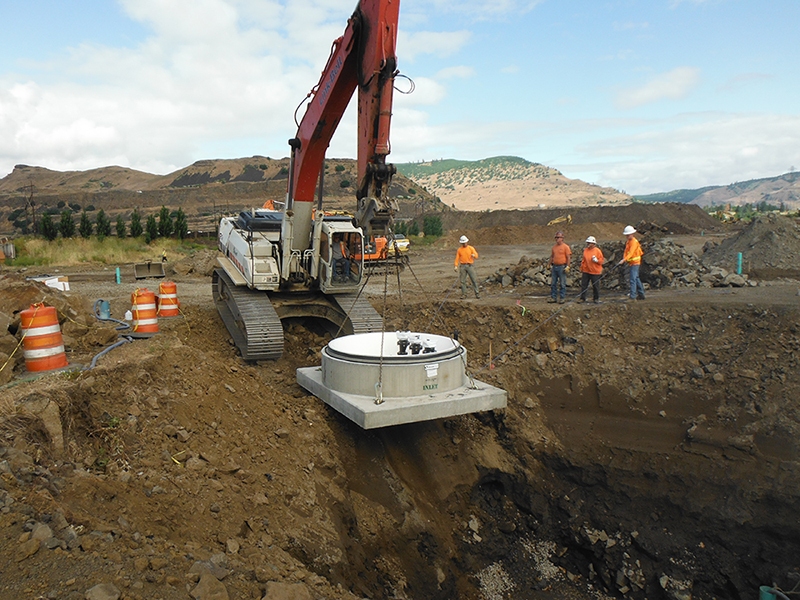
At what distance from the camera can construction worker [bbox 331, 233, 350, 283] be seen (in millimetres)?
9375

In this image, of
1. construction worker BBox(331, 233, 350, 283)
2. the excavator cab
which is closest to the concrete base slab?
the excavator cab

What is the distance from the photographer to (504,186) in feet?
361

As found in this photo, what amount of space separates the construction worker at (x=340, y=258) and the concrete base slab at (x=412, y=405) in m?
2.80

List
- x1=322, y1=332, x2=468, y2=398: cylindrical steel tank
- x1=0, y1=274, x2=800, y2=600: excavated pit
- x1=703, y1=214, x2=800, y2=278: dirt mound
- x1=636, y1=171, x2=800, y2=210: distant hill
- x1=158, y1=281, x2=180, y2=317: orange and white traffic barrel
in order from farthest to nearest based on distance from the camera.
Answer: x1=636, y1=171, x2=800, y2=210: distant hill
x1=703, y1=214, x2=800, y2=278: dirt mound
x1=158, y1=281, x2=180, y2=317: orange and white traffic barrel
x1=322, y1=332, x2=468, y2=398: cylindrical steel tank
x1=0, y1=274, x2=800, y2=600: excavated pit

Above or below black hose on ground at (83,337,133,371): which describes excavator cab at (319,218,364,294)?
above

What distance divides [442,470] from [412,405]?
5.68ft

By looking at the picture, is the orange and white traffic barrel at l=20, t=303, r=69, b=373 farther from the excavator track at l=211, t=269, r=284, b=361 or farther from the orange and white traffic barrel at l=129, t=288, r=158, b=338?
the excavator track at l=211, t=269, r=284, b=361

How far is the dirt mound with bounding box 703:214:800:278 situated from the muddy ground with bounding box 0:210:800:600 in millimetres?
3287

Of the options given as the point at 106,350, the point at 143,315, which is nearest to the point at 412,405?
the point at 106,350

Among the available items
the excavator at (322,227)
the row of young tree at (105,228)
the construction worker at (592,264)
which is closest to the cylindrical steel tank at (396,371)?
the excavator at (322,227)

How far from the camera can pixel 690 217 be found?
3638 centimetres

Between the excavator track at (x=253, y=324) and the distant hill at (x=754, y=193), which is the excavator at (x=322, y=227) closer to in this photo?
the excavator track at (x=253, y=324)

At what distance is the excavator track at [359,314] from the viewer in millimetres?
9375

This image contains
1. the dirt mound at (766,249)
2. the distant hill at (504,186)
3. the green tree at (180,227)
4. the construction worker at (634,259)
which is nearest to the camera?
the construction worker at (634,259)
